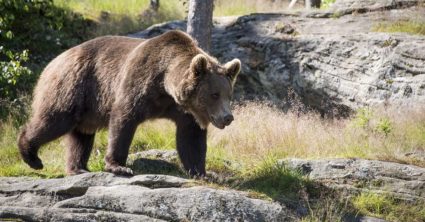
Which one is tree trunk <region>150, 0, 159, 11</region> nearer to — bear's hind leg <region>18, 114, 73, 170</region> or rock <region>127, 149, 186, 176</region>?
rock <region>127, 149, 186, 176</region>

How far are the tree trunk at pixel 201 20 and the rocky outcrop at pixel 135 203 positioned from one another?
18.6ft

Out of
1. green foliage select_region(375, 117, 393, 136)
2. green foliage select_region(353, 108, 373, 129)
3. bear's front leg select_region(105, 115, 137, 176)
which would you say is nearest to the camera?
bear's front leg select_region(105, 115, 137, 176)

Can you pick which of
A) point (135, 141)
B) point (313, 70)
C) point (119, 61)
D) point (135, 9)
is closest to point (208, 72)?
point (119, 61)

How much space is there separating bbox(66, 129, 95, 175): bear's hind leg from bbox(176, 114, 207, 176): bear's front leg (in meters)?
1.32

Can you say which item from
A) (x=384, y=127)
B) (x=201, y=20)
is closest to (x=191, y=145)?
(x=384, y=127)

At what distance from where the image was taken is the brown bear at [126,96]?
7340mm

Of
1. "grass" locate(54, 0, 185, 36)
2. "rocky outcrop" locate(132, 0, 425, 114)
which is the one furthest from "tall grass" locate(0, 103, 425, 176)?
"grass" locate(54, 0, 185, 36)

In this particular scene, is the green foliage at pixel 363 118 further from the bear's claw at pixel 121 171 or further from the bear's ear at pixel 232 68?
the bear's claw at pixel 121 171

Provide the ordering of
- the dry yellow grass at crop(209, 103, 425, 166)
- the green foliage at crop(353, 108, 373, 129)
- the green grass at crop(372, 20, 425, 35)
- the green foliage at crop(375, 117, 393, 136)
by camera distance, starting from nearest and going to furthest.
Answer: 1. the dry yellow grass at crop(209, 103, 425, 166)
2. the green foliage at crop(375, 117, 393, 136)
3. the green foliage at crop(353, 108, 373, 129)
4. the green grass at crop(372, 20, 425, 35)

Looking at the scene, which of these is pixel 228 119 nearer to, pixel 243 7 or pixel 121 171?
pixel 121 171

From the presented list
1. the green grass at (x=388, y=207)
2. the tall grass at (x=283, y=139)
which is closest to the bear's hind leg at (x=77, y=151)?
the tall grass at (x=283, y=139)

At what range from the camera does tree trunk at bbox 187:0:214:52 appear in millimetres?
12055

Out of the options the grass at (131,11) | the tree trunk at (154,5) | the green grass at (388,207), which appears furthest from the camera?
the tree trunk at (154,5)

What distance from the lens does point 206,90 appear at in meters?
7.37
